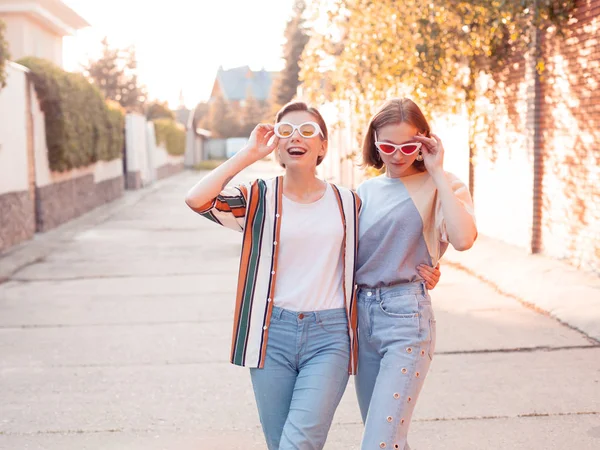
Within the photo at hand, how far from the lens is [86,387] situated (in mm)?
5602

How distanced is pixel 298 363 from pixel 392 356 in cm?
35

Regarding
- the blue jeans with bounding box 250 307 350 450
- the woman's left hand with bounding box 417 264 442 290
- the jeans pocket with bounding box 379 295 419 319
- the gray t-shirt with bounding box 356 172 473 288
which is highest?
the gray t-shirt with bounding box 356 172 473 288

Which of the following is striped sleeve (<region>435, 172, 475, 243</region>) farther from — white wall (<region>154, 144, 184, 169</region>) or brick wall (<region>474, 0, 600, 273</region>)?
white wall (<region>154, 144, 184, 169</region>)

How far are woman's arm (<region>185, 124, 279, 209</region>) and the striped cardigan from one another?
0.04m

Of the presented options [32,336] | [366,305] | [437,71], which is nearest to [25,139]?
[437,71]

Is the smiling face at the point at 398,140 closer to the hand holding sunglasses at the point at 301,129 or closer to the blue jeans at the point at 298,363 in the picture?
the hand holding sunglasses at the point at 301,129

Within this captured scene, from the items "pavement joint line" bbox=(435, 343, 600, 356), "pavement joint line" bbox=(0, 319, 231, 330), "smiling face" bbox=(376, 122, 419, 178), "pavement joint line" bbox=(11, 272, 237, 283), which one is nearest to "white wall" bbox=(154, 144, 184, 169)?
"pavement joint line" bbox=(11, 272, 237, 283)

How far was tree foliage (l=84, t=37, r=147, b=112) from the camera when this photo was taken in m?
55.1

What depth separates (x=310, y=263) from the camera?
3.17 meters

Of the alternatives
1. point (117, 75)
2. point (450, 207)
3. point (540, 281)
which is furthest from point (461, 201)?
point (117, 75)

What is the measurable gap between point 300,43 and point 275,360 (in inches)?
2563

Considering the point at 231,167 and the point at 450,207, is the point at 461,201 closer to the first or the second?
the point at 450,207

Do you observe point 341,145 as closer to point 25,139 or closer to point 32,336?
point 25,139

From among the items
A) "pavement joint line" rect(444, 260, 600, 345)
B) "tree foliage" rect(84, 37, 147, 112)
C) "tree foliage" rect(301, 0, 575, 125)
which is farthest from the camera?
"tree foliage" rect(84, 37, 147, 112)
